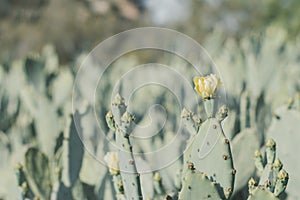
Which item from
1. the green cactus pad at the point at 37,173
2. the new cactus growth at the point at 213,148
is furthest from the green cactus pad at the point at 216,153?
the green cactus pad at the point at 37,173

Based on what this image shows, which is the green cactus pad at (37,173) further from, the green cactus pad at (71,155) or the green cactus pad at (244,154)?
the green cactus pad at (244,154)

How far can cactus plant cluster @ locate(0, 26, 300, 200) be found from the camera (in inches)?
42.7

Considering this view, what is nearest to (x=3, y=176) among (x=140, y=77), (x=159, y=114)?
(x=159, y=114)

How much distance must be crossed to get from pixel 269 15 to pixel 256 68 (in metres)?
14.2

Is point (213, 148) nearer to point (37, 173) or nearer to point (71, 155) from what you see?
point (71, 155)

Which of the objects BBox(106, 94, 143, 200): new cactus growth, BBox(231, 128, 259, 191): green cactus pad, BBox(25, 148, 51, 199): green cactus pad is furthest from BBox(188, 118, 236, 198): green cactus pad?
BBox(25, 148, 51, 199): green cactus pad

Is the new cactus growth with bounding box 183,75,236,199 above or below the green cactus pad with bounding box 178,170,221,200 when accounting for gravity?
above

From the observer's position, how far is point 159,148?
5.51 ft

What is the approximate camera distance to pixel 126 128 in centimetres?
107

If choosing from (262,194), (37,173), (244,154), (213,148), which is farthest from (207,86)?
(37,173)

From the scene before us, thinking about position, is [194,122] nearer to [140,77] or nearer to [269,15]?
[140,77]

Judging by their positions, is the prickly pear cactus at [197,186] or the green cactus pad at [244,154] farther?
the green cactus pad at [244,154]

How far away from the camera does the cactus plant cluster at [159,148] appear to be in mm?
1084

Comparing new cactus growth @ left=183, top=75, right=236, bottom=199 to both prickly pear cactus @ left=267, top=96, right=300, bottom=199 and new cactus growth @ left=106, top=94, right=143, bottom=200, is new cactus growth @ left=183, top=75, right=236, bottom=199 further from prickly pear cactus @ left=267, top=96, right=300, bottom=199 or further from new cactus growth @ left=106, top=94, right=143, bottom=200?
prickly pear cactus @ left=267, top=96, right=300, bottom=199
